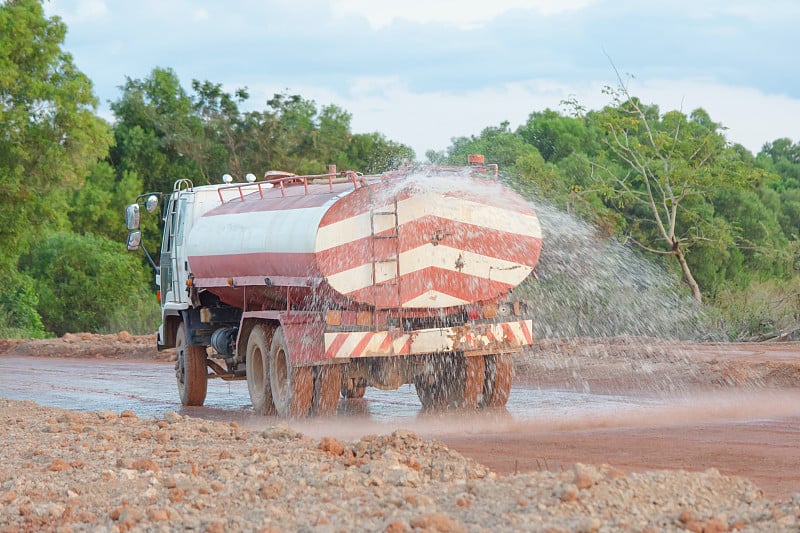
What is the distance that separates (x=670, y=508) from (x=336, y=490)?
213 centimetres

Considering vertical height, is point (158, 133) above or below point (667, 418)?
above

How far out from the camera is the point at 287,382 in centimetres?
1288

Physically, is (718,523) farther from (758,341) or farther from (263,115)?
(263,115)

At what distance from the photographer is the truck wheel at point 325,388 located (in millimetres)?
12859

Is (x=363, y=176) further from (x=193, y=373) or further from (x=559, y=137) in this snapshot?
(x=559, y=137)

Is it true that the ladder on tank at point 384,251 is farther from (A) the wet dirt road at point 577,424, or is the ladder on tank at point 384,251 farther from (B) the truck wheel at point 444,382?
(A) the wet dirt road at point 577,424

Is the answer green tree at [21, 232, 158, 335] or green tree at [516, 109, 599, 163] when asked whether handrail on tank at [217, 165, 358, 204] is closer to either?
green tree at [21, 232, 158, 335]

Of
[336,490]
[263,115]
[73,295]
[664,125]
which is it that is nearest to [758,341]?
[664,125]

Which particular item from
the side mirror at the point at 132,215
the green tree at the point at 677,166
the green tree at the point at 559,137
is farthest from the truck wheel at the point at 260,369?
the green tree at the point at 559,137

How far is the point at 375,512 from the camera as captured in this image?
6.58 m

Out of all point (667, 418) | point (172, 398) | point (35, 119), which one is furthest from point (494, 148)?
point (667, 418)

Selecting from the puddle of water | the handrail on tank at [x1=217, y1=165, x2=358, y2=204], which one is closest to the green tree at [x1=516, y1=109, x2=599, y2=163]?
the puddle of water

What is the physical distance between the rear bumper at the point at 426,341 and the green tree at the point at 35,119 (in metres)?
Result: 22.5

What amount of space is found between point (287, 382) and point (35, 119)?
902 inches
